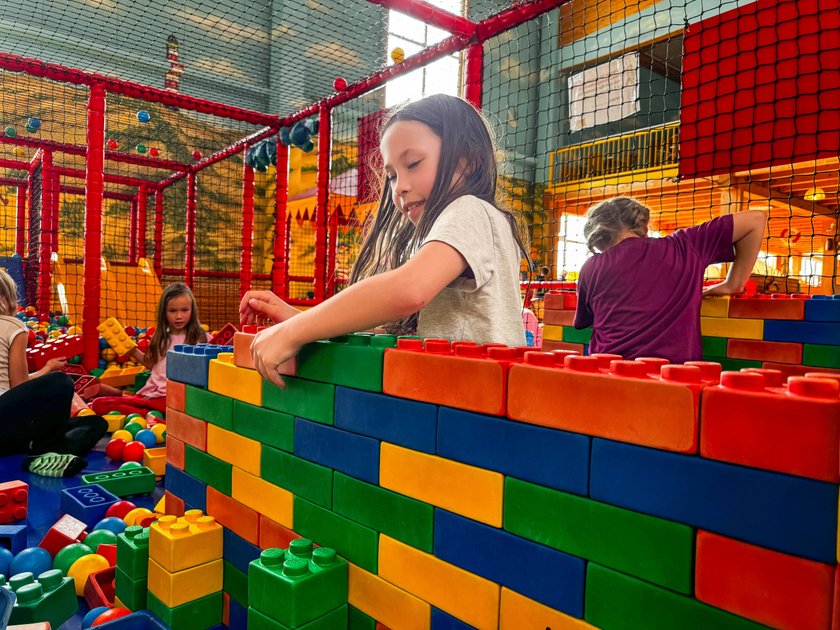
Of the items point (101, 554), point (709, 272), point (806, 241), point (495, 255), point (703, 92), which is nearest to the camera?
point (495, 255)

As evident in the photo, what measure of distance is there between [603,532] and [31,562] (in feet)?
2.92

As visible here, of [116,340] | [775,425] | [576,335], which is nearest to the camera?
[775,425]

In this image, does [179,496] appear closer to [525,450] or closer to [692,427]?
[525,450]

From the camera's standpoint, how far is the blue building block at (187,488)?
75cm

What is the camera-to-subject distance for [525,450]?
0.41 m

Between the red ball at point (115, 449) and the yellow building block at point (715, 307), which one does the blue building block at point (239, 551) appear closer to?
the red ball at point (115, 449)

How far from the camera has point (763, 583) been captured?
0.30 meters

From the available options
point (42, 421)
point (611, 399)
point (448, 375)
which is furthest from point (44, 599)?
point (42, 421)

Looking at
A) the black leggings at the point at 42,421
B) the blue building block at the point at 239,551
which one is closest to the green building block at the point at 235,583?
the blue building block at the point at 239,551

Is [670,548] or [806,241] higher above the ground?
[806,241]

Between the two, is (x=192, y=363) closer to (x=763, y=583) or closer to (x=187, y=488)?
(x=187, y=488)

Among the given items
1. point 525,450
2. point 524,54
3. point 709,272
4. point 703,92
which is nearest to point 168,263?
point 524,54

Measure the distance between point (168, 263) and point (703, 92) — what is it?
6.12 m

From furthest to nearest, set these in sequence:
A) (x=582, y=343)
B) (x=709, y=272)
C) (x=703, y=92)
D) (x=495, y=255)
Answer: (x=709, y=272)
(x=703, y=92)
(x=582, y=343)
(x=495, y=255)
